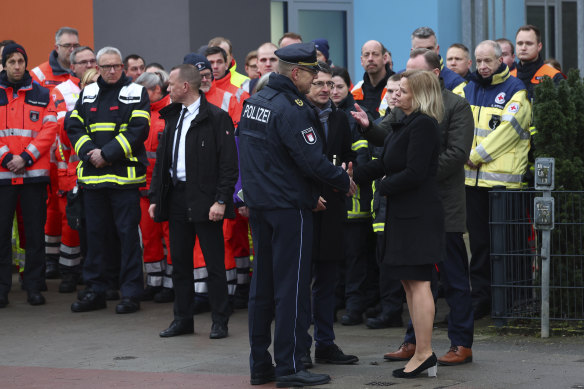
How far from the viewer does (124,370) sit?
762 cm

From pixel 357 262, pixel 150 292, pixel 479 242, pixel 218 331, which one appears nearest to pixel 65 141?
pixel 150 292

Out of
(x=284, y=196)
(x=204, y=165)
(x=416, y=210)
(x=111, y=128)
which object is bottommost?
(x=416, y=210)

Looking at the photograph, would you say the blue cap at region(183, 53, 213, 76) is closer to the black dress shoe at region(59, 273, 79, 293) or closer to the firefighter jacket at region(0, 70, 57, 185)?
the firefighter jacket at region(0, 70, 57, 185)

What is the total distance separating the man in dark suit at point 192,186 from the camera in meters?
8.84

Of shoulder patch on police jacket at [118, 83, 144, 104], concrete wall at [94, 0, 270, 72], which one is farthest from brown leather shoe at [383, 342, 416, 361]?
concrete wall at [94, 0, 270, 72]

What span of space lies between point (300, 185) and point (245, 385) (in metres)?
1.33

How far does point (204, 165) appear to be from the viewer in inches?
349

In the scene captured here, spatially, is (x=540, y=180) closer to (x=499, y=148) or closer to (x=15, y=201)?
(x=499, y=148)

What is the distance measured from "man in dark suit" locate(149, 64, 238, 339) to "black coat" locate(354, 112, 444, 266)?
82.2 inches

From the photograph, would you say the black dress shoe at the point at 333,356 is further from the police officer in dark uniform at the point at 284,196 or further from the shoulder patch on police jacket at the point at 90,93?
the shoulder patch on police jacket at the point at 90,93

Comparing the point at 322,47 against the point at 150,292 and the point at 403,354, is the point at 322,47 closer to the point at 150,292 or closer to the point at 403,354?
the point at 150,292

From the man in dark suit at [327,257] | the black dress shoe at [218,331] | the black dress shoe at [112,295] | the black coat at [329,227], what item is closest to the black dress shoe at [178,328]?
the black dress shoe at [218,331]

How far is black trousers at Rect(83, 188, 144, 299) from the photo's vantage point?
405 inches

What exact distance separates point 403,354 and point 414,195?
4.07 ft
